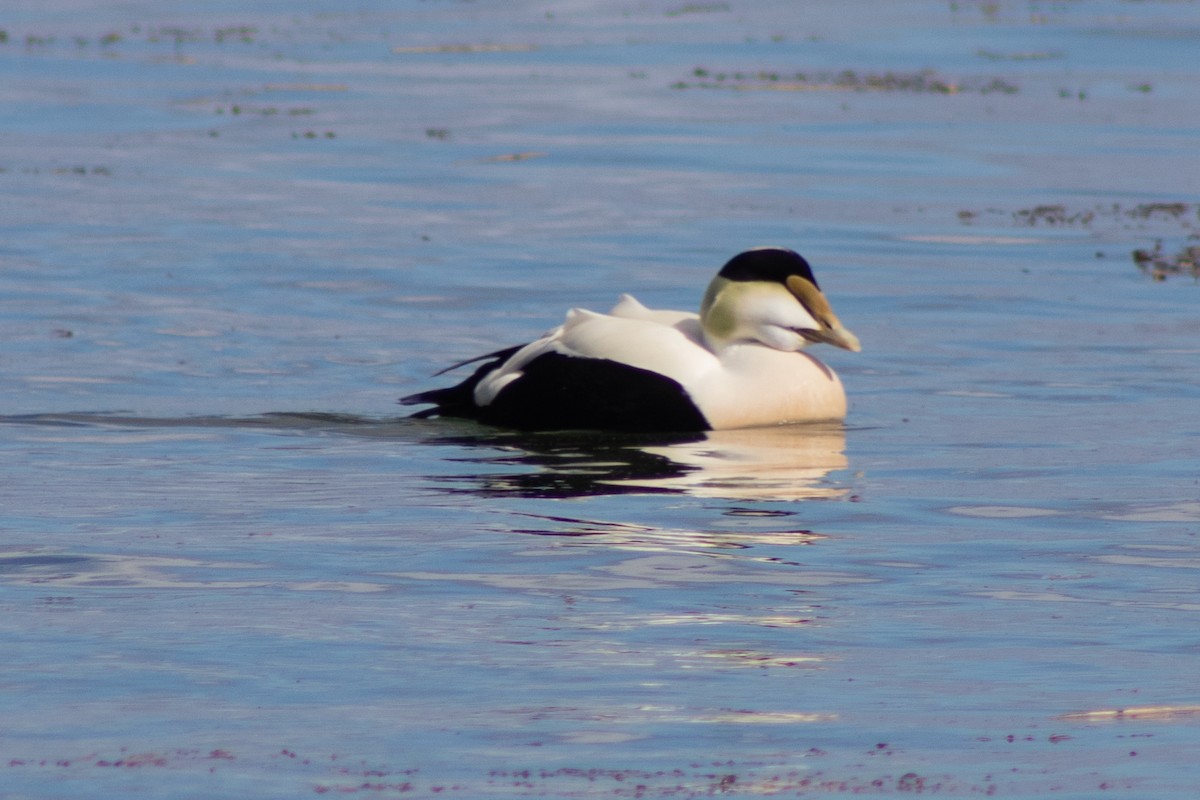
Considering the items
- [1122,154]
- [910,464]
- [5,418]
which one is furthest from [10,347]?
[1122,154]

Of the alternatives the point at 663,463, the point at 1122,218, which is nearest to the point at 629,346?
the point at 663,463

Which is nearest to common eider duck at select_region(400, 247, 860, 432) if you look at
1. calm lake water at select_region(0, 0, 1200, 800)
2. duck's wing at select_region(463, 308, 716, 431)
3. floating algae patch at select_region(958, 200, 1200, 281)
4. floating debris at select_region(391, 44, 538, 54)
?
duck's wing at select_region(463, 308, 716, 431)

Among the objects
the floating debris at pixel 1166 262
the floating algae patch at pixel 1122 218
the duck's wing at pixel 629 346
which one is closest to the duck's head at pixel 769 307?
the duck's wing at pixel 629 346

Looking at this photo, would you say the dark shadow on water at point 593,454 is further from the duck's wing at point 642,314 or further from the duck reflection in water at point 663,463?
the duck's wing at point 642,314

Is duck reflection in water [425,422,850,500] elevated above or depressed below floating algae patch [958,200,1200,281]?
below

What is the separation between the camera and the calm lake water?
464 centimetres

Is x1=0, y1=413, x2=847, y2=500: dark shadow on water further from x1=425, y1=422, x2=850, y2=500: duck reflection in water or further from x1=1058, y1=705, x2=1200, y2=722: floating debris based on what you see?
x1=1058, y1=705, x2=1200, y2=722: floating debris

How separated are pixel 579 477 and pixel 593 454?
0.53m

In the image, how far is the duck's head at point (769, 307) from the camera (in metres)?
8.83

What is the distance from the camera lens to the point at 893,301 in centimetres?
1215

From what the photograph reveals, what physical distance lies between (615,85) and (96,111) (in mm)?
5354

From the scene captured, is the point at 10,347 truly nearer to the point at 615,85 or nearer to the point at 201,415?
the point at 201,415

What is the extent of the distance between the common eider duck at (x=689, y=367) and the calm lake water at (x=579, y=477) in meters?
0.15

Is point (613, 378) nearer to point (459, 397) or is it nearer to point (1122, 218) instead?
point (459, 397)
